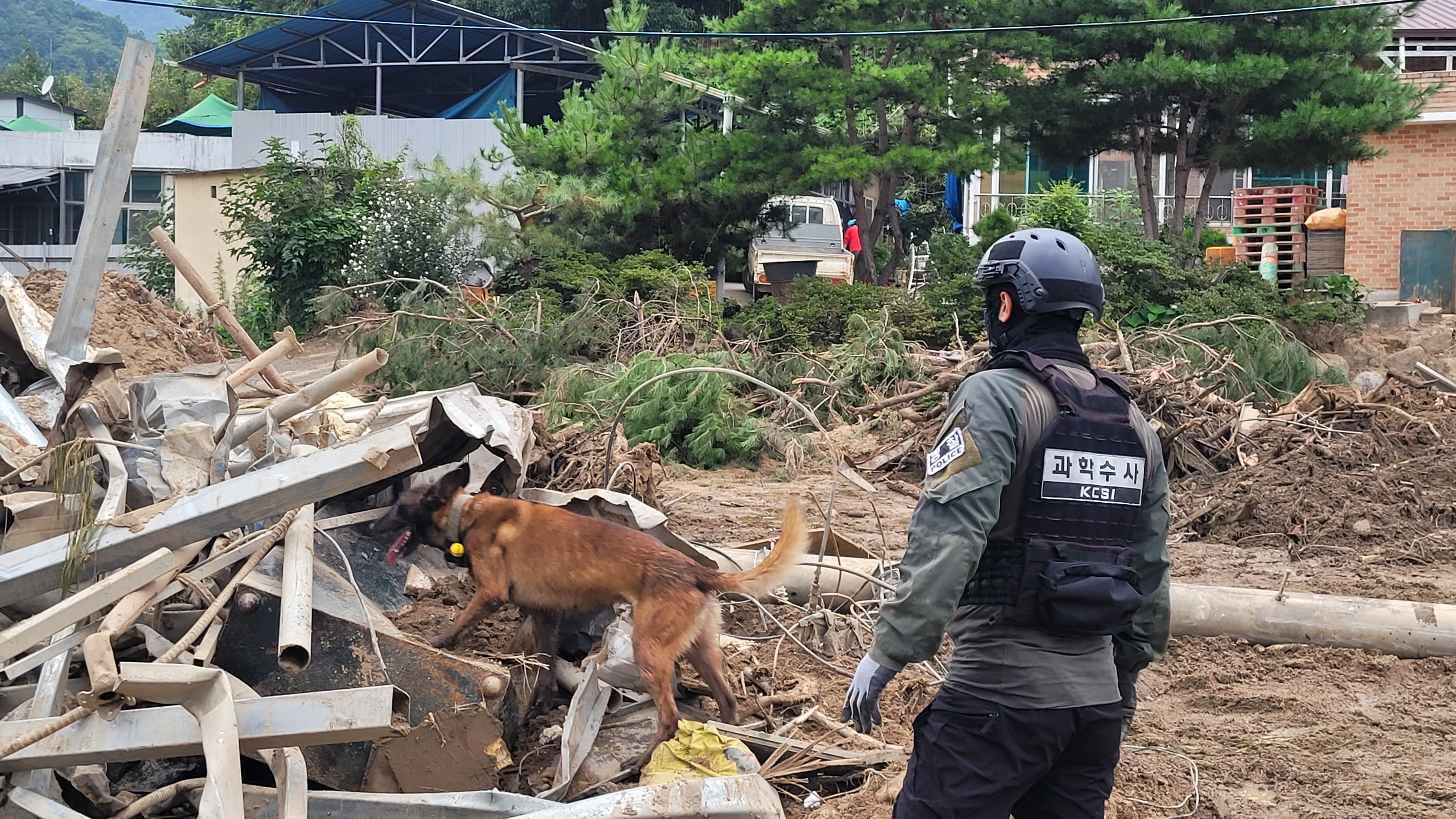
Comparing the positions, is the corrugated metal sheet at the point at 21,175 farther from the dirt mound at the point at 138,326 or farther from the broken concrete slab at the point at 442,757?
the broken concrete slab at the point at 442,757

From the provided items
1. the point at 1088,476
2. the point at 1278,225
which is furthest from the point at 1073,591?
the point at 1278,225

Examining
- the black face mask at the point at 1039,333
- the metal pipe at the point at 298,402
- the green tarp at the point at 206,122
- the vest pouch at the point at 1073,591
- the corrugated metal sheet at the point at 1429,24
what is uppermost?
the corrugated metal sheet at the point at 1429,24

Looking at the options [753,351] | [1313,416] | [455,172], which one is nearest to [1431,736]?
[1313,416]

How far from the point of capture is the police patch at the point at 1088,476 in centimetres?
297

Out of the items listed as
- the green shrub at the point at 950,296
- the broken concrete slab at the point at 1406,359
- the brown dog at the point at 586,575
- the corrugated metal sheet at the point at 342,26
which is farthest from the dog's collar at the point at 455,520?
the corrugated metal sheet at the point at 342,26

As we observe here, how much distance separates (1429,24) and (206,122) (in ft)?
95.9

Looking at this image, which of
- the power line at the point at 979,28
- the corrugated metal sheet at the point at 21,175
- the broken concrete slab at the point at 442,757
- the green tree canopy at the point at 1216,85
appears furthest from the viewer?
the corrugated metal sheet at the point at 21,175

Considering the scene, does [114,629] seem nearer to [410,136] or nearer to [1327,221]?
[1327,221]

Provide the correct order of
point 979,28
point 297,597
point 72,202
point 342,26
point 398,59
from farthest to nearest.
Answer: point 72,202 → point 398,59 → point 342,26 → point 979,28 → point 297,597

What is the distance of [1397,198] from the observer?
73.3ft

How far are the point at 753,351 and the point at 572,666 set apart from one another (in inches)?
371

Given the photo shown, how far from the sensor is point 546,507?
16.5 ft

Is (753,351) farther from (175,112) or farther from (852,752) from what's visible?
(175,112)

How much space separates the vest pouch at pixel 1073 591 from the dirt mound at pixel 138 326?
860cm
